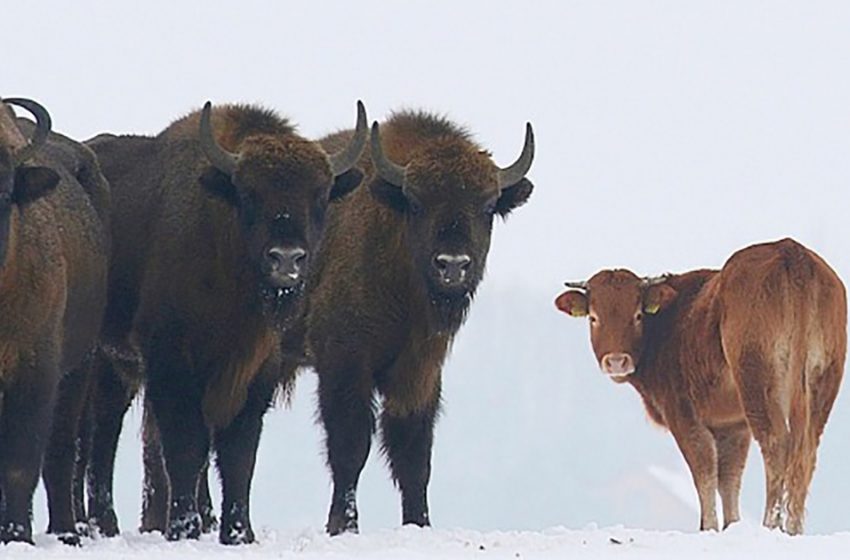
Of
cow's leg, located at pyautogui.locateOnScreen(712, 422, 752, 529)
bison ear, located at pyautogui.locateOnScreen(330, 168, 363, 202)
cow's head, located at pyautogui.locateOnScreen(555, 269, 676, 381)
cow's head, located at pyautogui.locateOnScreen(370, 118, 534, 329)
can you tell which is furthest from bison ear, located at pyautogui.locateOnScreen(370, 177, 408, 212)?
cow's leg, located at pyautogui.locateOnScreen(712, 422, 752, 529)

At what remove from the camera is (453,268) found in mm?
13359

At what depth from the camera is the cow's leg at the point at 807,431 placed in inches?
611

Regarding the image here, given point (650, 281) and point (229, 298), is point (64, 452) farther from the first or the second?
point (650, 281)

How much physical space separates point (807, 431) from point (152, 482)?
5.33 meters

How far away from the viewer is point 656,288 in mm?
18656

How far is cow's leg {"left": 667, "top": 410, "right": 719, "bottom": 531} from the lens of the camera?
695 inches

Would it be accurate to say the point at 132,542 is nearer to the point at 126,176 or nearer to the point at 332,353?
the point at 332,353

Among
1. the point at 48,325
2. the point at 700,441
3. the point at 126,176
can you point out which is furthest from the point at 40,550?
the point at 700,441

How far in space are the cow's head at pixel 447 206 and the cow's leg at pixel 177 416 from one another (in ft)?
5.93

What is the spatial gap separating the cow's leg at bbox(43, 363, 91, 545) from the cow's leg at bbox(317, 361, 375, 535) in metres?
1.80

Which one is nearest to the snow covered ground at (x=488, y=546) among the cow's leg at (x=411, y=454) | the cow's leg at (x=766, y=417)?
the cow's leg at (x=411, y=454)

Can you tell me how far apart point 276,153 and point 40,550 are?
11.2 feet

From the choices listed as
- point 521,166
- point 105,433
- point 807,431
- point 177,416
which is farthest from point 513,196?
point 105,433

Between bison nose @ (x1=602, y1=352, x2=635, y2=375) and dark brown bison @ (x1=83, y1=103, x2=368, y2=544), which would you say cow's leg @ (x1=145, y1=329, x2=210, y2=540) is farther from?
bison nose @ (x1=602, y1=352, x2=635, y2=375)
